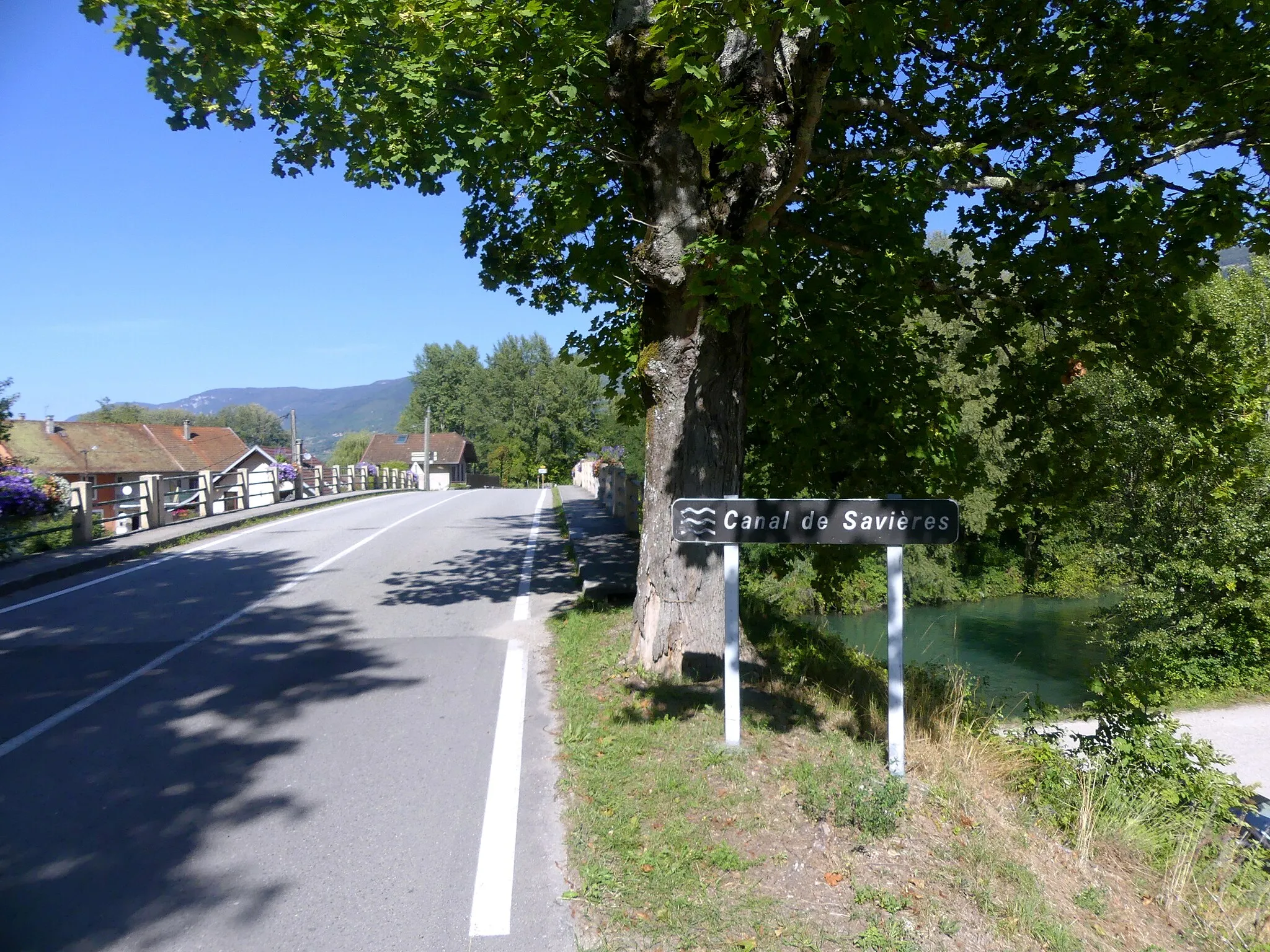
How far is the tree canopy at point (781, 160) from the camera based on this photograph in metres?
6.51

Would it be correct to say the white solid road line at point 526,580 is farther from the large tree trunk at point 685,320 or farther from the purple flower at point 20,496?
the purple flower at point 20,496

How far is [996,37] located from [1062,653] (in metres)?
22.5

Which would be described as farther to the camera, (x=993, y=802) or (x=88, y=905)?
(x=993, y=802)

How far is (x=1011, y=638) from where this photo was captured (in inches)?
1152

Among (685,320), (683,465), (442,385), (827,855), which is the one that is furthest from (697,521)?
(442,385)

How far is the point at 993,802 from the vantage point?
518 centimetres

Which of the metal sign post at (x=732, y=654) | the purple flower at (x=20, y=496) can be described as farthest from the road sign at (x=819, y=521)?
the purple flower at (x=20, y=496)

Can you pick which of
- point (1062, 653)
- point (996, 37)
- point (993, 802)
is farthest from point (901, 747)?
point (1062, 653)

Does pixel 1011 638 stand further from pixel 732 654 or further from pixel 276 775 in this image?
pixel 276 775

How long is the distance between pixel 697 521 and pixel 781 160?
9.61 ft

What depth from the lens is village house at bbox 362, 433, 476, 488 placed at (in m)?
97.5

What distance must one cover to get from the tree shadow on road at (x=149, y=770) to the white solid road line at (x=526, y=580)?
5.96 ft

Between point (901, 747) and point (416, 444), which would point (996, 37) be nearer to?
point (901, 747)

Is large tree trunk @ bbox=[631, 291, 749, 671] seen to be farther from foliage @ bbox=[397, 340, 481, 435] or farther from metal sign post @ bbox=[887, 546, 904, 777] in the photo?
foliage @ bbox=[397, 340, 481, 435]
